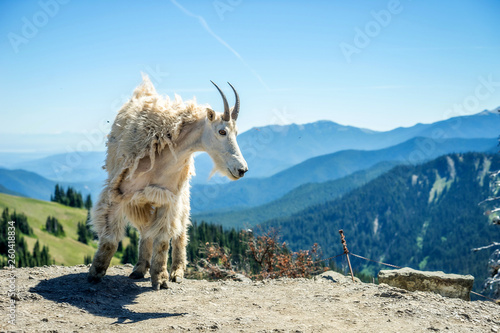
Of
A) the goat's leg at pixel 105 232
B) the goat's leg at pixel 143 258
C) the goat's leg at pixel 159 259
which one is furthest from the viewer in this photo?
the goat's leg at pixel 143 258

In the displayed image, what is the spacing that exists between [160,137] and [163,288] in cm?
363

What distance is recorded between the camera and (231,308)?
8.32 metres

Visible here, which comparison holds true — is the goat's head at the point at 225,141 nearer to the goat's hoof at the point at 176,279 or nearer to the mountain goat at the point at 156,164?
the mountain goat at the point at 156,164

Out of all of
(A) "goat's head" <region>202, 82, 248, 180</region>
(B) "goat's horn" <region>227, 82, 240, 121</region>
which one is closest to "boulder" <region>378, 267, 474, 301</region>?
(A) "goat's head" <region>202, 82, 248, 180</region>

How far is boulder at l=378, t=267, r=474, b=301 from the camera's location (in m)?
10.6

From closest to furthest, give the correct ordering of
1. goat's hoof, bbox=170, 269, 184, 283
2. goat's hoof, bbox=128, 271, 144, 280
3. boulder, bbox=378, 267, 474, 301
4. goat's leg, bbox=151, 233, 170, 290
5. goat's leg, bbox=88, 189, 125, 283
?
1. goat's leg, bbox=88, 189, 125, 283
2. goat's leg, bbox=151, 233, 170, 290
3. boulder, bbox=378, 267, 474, 301
4. goat's hoof, bbox=128, 271, 144, 280
5. goat's hoof, bbox=170, 269, 184, 283

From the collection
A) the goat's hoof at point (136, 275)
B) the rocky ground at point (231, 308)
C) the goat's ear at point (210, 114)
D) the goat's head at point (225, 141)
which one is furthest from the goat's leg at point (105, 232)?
the goat's ear at point (210, 114)

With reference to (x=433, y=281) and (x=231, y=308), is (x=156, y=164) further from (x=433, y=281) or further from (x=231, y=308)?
(x=433, y=281)

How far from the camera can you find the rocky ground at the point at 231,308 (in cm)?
691

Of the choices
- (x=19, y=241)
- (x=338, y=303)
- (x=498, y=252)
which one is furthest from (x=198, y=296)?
(x=19, y=241)

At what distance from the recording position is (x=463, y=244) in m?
196

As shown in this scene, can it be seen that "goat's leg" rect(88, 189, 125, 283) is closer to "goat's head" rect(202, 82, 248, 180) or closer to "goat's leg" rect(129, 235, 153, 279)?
"goat's leg" rect(129, 235, 153, 279)

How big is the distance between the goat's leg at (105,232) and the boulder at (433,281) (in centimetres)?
725

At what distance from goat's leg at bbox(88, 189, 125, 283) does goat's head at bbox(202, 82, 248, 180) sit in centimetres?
259
